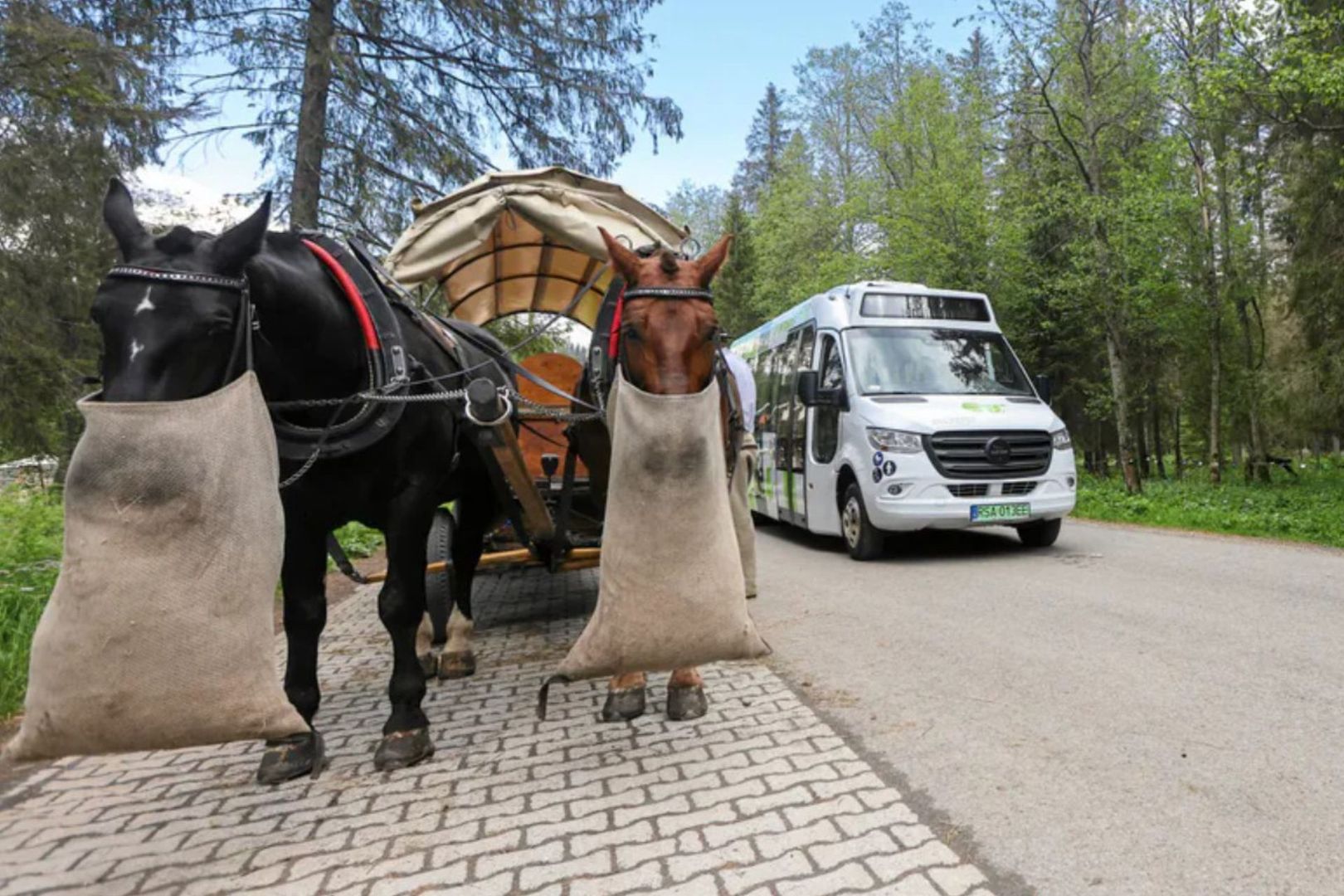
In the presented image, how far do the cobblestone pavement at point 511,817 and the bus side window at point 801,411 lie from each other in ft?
18.9

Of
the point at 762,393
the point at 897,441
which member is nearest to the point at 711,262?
the point at 897,441

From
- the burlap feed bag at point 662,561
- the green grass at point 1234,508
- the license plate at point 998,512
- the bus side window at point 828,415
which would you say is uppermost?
the bus side window at point 828,415

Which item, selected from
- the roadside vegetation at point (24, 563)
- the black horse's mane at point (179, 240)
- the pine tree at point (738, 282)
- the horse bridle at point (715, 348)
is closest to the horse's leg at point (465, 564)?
the horse bridle at point (715, 348)

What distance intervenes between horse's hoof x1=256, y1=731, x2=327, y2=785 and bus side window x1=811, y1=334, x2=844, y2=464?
6.39m

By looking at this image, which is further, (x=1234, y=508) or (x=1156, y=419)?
(x=1156, y=419)

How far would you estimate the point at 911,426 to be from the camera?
7.45 m

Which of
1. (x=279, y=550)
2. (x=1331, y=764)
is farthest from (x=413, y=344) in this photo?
(x=1331, y=764)

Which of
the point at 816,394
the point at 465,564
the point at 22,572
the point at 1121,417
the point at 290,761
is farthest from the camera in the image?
the point at 1121,417

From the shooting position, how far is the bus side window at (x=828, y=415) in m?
8.43

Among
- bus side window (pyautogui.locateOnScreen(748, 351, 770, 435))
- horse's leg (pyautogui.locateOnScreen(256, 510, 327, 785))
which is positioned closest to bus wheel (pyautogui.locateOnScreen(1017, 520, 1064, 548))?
bus side window (pyautogui.locateOnScreen(748, 351, 770, 435))

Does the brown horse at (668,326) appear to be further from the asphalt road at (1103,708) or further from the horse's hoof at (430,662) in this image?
the horse's hoof at (430,662)

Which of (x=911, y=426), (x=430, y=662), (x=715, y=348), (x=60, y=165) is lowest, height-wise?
(x=430, y=662)

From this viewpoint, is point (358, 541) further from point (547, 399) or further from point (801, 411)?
point (801, 411)

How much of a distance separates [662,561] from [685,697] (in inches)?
47.0
